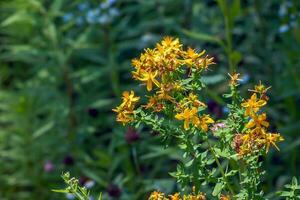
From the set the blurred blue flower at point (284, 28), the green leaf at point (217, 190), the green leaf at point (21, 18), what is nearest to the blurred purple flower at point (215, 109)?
the blurred blue flower at point (284, 28)

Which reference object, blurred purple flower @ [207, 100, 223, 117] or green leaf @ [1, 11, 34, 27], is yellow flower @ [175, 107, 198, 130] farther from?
green leaf @ [1, 11, 34, 27]

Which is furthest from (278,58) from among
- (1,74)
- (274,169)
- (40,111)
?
(1,74)

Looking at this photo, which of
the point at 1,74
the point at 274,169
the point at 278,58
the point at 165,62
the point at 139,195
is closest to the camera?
the point at 165,62

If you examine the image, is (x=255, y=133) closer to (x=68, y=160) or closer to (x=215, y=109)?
→ (x=215, y=109)

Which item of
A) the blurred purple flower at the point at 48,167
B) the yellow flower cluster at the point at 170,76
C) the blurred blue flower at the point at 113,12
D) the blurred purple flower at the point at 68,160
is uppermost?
the blurred blue flower at the point at 113,12

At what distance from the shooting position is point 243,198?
7.01 feet

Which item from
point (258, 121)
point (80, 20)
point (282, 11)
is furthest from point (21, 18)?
point (258, 121)

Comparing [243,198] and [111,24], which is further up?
[111,24]

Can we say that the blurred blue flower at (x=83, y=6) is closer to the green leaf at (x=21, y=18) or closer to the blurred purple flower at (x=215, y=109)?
the green leaf at (x=21, y=18)

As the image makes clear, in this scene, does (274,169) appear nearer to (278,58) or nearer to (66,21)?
(278,58)

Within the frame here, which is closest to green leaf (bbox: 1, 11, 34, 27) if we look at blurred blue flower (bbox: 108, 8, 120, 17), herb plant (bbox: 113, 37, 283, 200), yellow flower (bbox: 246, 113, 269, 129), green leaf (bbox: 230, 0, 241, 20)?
blurred blue flower (bbox: 108, 8, 120, 17)

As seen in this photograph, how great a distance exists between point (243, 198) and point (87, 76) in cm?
222

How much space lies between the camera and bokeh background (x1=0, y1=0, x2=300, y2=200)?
13.6 ft

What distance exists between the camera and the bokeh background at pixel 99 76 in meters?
4.15
